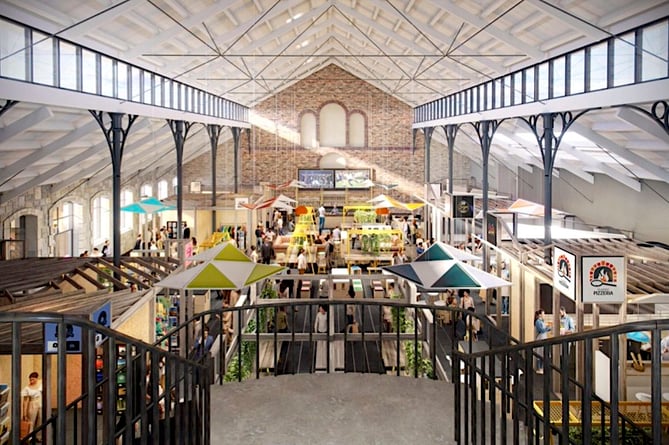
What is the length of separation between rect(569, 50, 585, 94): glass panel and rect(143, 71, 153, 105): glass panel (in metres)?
8.02

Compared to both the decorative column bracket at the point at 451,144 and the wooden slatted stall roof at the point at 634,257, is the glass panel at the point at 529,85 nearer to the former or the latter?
the wooden slatted stall roof at the point at 634,257

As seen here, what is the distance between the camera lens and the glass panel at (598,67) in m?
9.12

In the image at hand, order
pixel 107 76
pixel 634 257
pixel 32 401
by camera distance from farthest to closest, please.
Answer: pixel 107 76
pixel 634 257
pixel 32 401

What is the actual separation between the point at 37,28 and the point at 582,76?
7.83 m

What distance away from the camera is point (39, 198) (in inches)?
582

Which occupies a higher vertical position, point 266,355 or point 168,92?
point 168,92

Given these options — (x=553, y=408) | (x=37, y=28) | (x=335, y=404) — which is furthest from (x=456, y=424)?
(x=37, y=28)

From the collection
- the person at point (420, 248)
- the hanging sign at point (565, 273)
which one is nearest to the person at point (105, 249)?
the person at point (420, 248)

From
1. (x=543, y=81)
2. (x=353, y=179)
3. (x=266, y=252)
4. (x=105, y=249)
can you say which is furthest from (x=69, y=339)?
(x=353, y=179)

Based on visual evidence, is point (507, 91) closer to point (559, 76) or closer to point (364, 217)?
point (559, 76)

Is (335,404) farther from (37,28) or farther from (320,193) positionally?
(320,193)

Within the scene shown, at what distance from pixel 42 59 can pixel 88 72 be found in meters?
1.61

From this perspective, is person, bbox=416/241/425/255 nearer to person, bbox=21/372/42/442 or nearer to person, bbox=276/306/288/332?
person, bbox=276/306/288/332

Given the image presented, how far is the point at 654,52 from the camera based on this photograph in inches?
305
